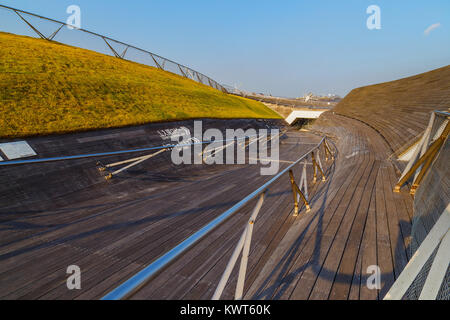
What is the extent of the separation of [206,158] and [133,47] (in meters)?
17.3

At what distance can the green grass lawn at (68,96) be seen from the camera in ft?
22.3

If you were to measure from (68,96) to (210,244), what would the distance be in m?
9.68

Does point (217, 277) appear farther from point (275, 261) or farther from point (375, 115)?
point (375, 115)

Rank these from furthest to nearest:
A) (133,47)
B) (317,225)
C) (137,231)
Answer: (133,47) → (137,231) → (317,225)

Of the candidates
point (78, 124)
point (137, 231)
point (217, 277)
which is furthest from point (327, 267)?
→ point (78, 124)

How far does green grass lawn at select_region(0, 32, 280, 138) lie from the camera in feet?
22.3

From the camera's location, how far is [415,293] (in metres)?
1.77

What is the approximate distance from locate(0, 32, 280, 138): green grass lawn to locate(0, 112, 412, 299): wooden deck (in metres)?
4.24

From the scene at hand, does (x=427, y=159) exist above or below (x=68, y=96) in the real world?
below

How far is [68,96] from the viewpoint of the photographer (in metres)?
8.77

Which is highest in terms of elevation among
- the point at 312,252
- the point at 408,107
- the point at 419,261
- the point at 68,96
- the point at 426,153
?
the point at 68,96
